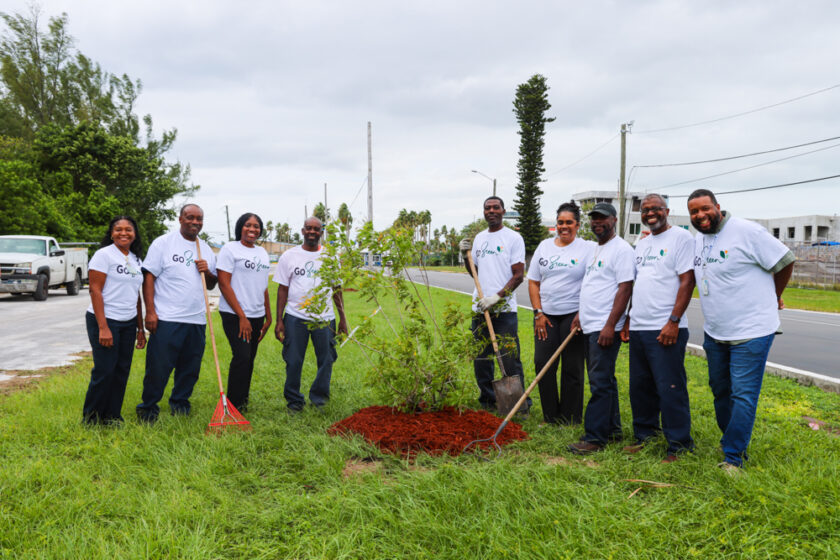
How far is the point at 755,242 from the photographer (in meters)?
3.58

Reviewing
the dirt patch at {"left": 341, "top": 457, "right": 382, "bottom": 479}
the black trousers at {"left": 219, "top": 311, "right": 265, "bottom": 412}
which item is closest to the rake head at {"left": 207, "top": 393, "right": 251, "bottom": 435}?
the black trousers at {"left": 219, "top": 311, "right": 265, "bottom": 412}

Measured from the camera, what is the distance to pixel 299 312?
5172 millimetres

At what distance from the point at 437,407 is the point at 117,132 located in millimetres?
45366

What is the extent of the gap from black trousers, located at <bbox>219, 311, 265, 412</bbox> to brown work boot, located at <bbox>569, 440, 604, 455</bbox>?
9.68 feet

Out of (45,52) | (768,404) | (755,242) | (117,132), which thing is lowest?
(768,404)

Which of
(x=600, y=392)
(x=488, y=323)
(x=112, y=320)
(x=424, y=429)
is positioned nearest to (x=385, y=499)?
(x=424, y=429)

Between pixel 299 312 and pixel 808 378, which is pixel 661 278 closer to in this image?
pixel 299 312

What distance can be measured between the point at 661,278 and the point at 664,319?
0.97 ft

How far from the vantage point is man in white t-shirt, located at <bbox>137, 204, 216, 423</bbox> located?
4.81 meters

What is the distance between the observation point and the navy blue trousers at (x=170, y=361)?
15.8 ft

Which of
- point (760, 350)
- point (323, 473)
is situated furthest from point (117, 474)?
point (760, 350)

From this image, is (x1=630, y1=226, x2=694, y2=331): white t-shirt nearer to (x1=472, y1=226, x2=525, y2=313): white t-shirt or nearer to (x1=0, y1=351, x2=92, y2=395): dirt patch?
(x1=472, y1=226, x2=525, y2=313): white t-shirt

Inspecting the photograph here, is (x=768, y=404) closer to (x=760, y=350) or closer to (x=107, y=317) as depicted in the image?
(x=760, y=350)

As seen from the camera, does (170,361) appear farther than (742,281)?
Yes
